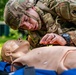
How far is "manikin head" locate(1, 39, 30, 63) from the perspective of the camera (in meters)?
2.52

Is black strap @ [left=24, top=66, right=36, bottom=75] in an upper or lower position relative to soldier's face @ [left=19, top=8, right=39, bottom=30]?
lower

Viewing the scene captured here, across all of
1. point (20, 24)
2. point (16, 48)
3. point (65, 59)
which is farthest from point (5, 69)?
→ point (20, 24)

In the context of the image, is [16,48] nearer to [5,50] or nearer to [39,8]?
[5,50]

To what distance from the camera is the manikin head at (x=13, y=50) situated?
2.52 m

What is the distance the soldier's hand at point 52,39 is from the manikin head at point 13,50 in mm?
129

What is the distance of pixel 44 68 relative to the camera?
2.12 m

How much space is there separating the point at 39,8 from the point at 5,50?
0.72 metres

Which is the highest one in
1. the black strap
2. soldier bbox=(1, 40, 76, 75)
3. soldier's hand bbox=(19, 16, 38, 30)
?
soldier's hand bbox=(19, 16, 38, 30)

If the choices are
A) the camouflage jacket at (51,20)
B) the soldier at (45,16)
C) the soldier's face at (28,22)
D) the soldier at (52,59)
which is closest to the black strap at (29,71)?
the soldier at (52,59)

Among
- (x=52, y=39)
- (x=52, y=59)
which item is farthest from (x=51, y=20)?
(x=52, y=59)

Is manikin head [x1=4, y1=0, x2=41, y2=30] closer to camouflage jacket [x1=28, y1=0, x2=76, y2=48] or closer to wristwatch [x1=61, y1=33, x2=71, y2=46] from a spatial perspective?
camouflage jacket [x1=28, y1=0, x2=76, y2=48]

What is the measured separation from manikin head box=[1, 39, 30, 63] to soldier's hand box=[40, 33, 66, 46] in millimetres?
129

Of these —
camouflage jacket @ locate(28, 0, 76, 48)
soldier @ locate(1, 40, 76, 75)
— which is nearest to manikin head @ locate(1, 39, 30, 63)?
soldier @ locate(1, 40, 76, 75)

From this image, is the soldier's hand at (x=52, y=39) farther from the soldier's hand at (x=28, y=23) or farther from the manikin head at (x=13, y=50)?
the soldier's hand at (x=28, y=23)
